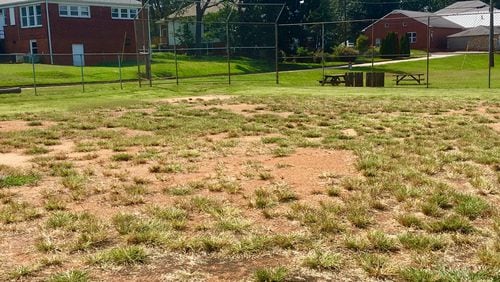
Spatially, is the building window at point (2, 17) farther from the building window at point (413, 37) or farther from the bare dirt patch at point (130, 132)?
the building window at point (413, 37)

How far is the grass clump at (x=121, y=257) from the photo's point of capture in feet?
12.8

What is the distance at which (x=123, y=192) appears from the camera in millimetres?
5973

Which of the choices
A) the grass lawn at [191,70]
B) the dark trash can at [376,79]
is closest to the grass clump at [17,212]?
the dark trash can at [376,79]

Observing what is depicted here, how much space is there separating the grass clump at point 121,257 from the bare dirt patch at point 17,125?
8432mm

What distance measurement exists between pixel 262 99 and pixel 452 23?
5631 centimetres

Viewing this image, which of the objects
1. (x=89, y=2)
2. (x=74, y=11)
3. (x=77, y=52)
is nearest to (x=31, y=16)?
(x=74, y=11)

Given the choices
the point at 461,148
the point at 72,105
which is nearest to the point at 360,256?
the point at 461,148

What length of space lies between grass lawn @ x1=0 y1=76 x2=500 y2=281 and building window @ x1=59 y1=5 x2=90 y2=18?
32.9m

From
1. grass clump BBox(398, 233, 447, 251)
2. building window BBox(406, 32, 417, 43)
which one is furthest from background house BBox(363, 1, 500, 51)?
grass clump BBox(398, 233, 447, 251)

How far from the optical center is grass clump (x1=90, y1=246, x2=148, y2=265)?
3.92 metres

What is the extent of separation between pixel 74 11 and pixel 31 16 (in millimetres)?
3218

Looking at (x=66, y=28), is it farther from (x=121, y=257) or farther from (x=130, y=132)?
(x=121, y=257)

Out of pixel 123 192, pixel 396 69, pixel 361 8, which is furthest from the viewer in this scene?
pixel 361 8

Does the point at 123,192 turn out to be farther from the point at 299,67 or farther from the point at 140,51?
the point at 299,67
